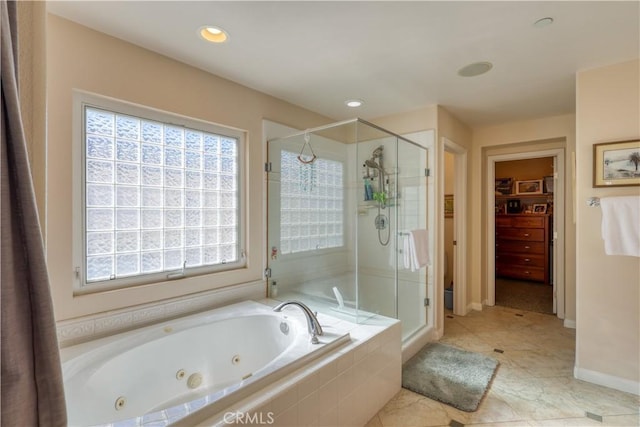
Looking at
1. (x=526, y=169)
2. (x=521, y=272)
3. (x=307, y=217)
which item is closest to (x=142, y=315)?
(x=307, y=217)

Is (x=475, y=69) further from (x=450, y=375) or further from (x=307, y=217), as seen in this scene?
(x=450, y=375)

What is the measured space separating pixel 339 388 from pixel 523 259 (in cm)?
536

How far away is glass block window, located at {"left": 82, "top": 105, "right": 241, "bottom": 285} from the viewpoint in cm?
183

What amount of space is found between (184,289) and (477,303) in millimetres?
3604

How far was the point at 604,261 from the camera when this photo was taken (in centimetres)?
222

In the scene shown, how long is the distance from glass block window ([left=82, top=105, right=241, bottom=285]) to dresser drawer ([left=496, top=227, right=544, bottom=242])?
17.6ft

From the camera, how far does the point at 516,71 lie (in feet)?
7.47

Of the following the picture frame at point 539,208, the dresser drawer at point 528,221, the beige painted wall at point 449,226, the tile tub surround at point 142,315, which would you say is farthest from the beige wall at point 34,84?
the picture frame at point 539,208

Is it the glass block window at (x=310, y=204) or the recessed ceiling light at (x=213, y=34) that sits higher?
the recessed ceiling light at (x=213, y=34)

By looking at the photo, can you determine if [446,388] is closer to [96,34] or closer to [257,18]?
[257,18]

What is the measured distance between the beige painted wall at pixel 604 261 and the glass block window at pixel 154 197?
2766 millimetres

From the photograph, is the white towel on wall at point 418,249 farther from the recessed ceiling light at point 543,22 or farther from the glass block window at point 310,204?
the recessed ceiling light at point 543,22

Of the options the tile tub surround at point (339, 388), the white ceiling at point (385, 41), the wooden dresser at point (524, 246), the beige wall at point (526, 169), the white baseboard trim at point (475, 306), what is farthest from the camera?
the beige wall at point (526, 169)

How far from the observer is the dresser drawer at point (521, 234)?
5.45 metres
